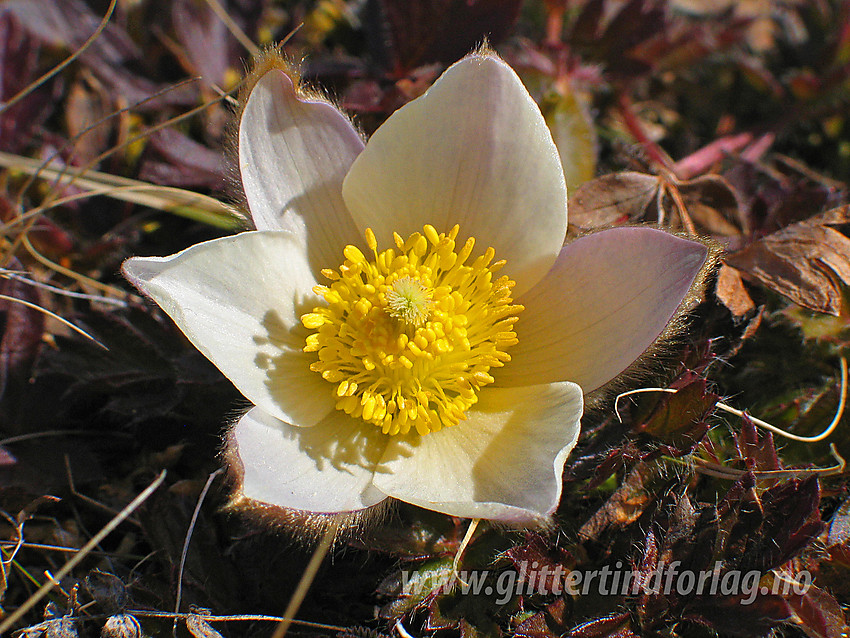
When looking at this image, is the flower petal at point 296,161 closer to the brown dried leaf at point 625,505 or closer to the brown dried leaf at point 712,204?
the brown dried leaf at point 625,505

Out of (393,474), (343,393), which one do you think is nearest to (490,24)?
(343,393)

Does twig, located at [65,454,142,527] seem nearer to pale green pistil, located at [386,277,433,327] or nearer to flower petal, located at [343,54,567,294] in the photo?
pale green pistil, located at [386,277,433,327]

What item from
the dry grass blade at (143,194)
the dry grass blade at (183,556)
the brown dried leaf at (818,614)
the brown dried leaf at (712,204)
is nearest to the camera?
the brown dried leaf at (818,614)

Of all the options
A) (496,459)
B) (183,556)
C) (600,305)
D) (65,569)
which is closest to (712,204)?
(600,305)

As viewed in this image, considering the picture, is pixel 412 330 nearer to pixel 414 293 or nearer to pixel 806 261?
pixel 414 293

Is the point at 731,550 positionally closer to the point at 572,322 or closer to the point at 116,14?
the point at 572,322

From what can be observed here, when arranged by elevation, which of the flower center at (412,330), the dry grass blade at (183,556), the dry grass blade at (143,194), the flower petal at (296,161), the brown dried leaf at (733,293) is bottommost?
the dry grass blade at (183,556)

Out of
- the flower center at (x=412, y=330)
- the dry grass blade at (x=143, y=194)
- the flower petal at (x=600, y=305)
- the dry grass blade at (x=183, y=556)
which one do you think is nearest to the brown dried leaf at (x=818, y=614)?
the flower petal at (x=600, y=305)

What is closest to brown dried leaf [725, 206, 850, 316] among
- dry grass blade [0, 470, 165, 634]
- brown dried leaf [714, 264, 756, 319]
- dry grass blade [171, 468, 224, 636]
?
brown dried leaf [714, 264, 756, 319]
